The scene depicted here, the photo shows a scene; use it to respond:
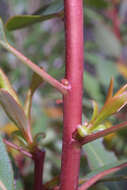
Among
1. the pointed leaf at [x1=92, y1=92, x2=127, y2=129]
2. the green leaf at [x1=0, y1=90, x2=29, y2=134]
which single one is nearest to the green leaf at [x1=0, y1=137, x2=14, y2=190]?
the green leaf at [x1=0, y1=90, x2=29, y2=134]

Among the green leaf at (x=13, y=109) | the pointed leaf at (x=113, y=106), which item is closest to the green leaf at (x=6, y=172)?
the green leaf at (x=13, y=109)

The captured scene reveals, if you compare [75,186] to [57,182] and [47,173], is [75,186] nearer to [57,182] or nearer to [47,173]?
[57,182]

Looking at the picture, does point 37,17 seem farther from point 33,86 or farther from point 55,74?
point 55,74

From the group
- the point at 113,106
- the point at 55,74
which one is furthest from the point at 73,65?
the point at 55,74

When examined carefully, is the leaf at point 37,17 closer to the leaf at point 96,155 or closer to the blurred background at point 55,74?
the blurred background at point 55,74

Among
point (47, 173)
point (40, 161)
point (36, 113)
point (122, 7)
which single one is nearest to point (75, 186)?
point (40, 161)

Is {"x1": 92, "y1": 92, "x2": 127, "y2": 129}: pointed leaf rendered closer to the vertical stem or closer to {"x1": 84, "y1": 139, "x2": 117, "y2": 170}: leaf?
the vertical stem
